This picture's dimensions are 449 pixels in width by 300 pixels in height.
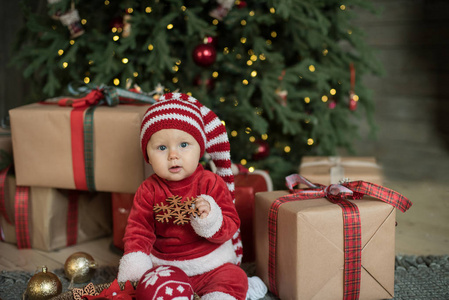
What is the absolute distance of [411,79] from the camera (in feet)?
14.0

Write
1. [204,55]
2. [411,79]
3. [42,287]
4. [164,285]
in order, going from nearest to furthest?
[164,285] < [42,287] < [204,55] < [411,79]

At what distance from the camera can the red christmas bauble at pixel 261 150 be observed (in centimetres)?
261

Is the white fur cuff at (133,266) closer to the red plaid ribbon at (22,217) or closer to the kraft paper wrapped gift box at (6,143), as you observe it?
the red plaid ribbon at (22,217)

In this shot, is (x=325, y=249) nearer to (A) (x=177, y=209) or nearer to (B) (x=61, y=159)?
(A) (x=177, y=209)

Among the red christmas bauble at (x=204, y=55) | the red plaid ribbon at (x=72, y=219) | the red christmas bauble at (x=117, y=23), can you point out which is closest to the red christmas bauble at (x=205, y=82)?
the red christmas bauble at (x=204, y=55)

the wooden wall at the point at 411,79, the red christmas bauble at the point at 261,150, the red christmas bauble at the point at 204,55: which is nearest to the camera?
the red christmas bauble at the point at 204,55

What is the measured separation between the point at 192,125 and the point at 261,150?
1112mm

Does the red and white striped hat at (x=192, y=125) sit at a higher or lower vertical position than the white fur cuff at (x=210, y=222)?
higher

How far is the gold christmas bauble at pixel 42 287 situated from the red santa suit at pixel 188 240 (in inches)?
9.6

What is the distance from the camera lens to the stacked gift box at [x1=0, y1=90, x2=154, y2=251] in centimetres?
186

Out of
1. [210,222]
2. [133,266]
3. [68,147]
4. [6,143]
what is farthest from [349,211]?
[6,143]

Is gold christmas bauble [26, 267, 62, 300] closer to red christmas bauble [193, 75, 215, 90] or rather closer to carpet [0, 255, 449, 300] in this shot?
carpet [0, 255, 449, 300]

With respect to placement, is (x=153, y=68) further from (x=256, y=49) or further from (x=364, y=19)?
(x=364, y=19)

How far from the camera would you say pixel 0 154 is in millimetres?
2064
